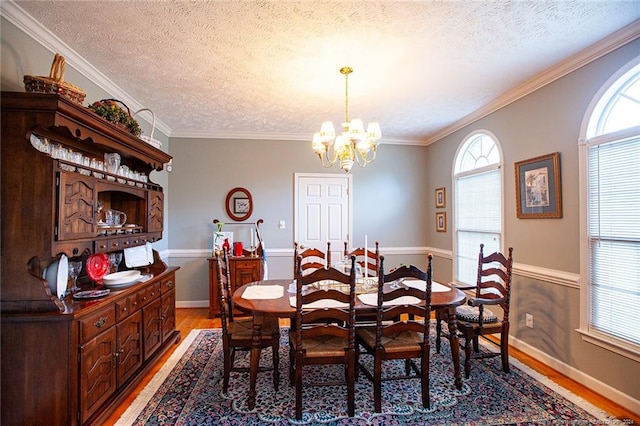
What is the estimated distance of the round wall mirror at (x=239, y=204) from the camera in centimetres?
469

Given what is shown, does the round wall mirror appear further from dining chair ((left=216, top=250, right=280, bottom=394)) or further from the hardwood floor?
dining chair ((left=216, top=250, right=280, bottom=394))

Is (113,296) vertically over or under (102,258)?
under

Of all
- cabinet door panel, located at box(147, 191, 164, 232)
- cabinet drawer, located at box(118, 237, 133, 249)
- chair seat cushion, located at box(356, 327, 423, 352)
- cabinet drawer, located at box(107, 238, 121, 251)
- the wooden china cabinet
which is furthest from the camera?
cabinet door panel, located at box(147, 191, 164, 232)

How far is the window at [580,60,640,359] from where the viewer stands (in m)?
2.18

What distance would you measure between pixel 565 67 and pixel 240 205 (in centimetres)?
411

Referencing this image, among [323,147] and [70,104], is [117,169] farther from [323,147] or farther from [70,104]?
[323,147]

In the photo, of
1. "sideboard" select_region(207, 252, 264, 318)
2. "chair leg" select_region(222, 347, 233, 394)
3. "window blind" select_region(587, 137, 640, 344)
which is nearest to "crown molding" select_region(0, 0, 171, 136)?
"sideboard" select_region(207, 252, 264, 318)

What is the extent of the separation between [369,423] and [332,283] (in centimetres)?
112

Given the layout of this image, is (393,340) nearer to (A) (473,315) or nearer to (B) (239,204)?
(A) (473,315)

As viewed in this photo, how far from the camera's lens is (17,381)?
1712mm

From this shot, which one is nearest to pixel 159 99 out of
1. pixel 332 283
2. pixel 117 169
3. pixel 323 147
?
pixel 117 169

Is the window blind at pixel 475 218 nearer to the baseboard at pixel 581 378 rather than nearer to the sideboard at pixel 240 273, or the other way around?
the baseboard at pixel 581 378

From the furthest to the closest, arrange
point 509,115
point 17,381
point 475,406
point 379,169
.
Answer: point 379,169
point 509,115
point 475,406
point 17,381

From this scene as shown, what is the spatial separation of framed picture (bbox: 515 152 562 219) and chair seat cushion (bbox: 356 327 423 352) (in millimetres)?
1741
